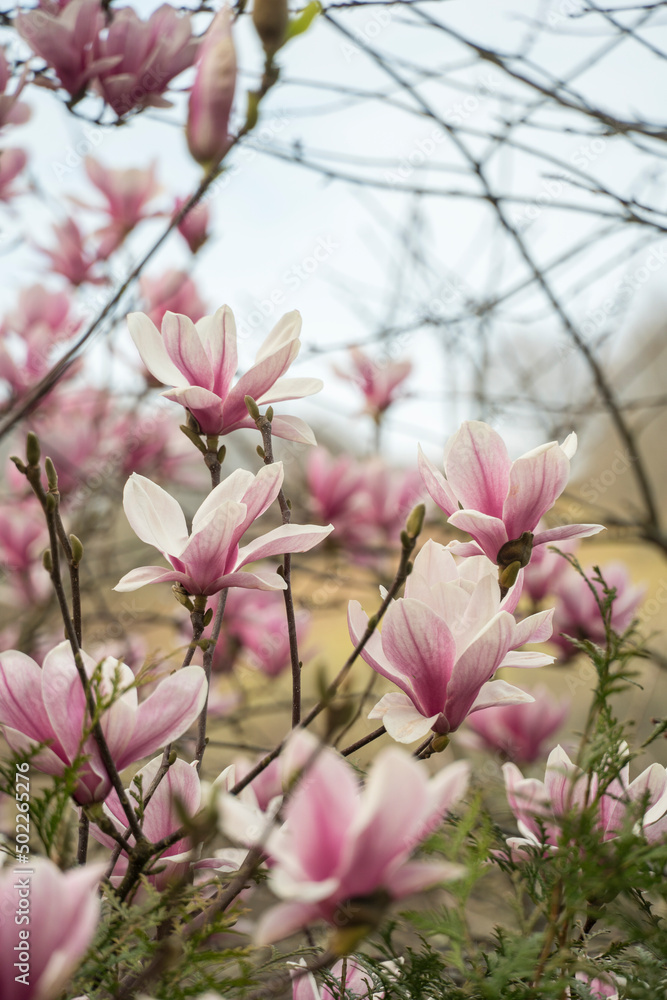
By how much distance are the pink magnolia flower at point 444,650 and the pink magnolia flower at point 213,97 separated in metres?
0.40

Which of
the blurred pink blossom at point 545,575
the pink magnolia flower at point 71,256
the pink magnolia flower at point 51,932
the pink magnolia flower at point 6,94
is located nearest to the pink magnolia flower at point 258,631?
the blurred pink blossom at point 545,575

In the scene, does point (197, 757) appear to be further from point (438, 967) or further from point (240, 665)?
point (240, 665)

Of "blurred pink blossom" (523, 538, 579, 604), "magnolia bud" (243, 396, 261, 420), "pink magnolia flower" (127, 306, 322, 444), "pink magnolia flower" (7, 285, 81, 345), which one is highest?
"pink magnolia flower" (7, 285, 81, 345)

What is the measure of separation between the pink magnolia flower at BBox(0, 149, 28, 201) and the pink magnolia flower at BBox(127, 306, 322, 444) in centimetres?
63

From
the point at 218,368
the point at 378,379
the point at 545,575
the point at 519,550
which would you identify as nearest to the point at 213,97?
the point at 218,368

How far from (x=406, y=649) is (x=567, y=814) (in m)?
0.13

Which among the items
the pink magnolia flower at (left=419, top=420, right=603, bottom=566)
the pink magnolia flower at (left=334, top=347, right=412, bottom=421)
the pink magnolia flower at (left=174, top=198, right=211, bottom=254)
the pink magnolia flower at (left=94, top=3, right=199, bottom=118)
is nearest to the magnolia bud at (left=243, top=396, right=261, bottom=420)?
the pink magnolia flower at (left=419, top=420, right=603, bottom=566)

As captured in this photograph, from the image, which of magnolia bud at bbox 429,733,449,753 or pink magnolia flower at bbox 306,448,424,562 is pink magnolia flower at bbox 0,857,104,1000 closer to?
magnolia bud at bbox 429,733,449,753

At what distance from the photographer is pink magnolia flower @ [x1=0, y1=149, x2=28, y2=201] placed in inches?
40.6

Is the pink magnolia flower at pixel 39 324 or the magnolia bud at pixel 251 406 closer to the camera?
the magnolia bud at pixel 251 406

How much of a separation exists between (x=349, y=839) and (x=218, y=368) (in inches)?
16.6

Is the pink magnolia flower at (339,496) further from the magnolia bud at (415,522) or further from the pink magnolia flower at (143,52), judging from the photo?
the magnolia bud at (415,522)

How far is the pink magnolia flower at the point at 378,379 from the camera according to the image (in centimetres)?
205

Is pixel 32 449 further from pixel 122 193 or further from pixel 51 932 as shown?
pixel 122 193
